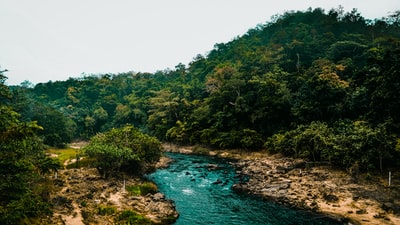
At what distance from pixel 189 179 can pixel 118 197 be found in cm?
1199

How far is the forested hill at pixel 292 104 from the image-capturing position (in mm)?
32812

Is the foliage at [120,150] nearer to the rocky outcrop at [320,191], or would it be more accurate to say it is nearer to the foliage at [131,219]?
the foliage at [131,219]

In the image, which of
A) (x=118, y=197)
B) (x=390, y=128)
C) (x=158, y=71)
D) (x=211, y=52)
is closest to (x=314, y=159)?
(x=390, y=128)

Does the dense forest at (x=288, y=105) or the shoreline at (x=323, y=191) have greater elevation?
the dense forest at (x=288, y=105)

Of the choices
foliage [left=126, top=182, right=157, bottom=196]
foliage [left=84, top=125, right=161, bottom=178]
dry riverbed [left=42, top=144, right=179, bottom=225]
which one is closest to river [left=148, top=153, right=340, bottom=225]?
foliage [left=126, top=182, right=157, bottom=196]

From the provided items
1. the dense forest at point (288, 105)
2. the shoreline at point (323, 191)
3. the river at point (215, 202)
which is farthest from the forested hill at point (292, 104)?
the river at point (215, 202)

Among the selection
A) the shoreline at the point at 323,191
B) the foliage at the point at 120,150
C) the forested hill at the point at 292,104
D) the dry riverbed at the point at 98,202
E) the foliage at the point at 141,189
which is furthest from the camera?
the forested hill at the point at 292,104

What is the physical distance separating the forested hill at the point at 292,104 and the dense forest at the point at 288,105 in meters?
0.16

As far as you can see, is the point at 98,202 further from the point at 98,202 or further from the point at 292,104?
the point at 292,104

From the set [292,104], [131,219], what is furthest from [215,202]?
[292,104]

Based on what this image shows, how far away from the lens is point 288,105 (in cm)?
5203

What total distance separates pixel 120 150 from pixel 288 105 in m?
33.2

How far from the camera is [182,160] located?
50.5 meters

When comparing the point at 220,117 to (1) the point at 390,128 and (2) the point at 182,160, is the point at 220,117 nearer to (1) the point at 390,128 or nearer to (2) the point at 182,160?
Answer: (2) the point at 182,160
